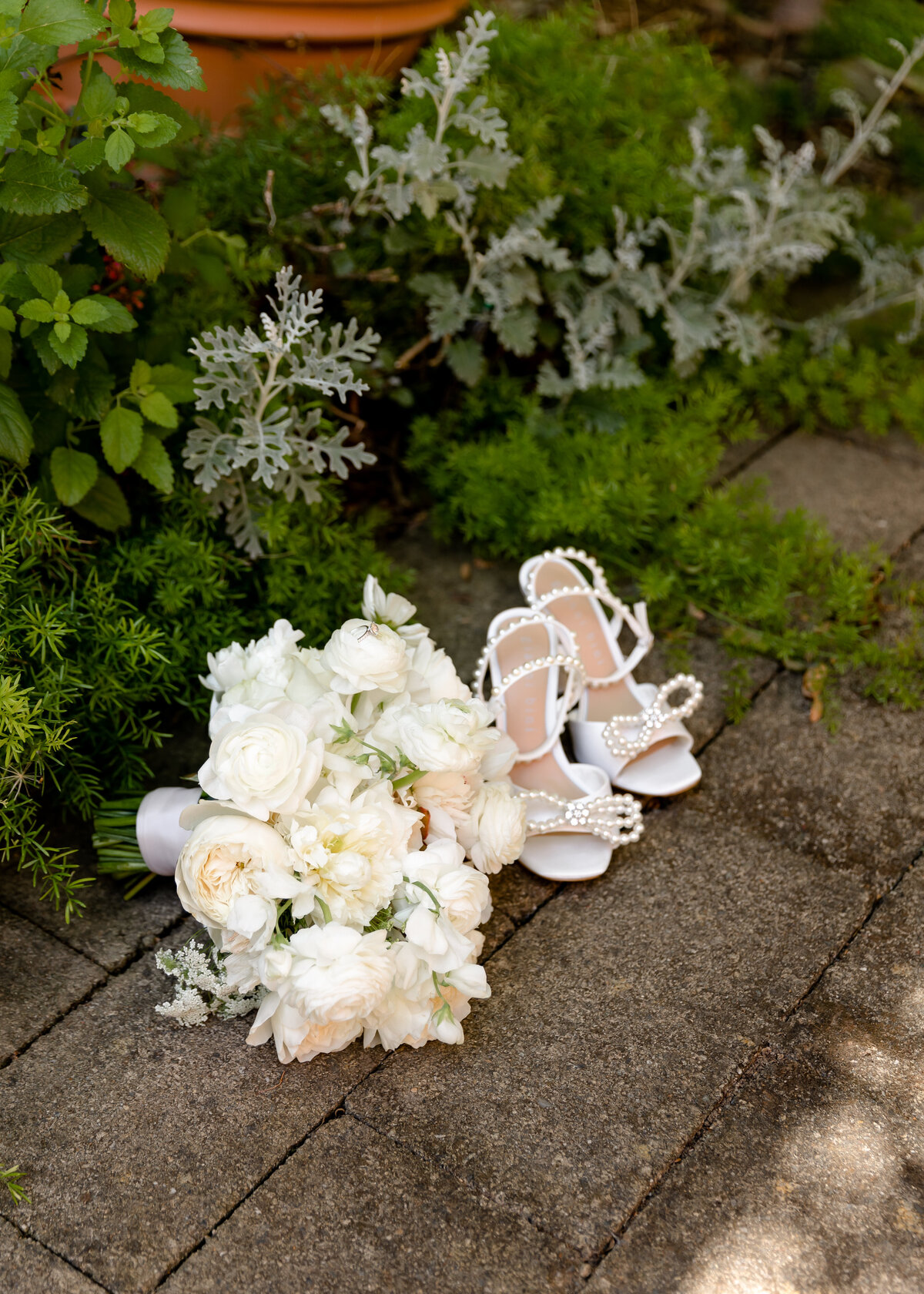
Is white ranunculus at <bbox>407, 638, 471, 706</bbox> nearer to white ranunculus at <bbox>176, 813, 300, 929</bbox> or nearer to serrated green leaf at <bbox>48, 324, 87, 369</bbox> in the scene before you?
white ranunculus at <bbox>176, 813, 300, 929</bbox>

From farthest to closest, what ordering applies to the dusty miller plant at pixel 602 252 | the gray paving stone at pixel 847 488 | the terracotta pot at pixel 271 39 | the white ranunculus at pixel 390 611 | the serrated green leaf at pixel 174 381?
the terracotta pot at pixel 271 39, the gray paving stone at pixel 847 488, the dusty miller plant at pixel 602 252, the serrated green leaf at pixel 174 381, the white ranunculus at pixel 390 611

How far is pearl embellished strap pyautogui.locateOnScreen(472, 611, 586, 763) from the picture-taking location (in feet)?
6.43

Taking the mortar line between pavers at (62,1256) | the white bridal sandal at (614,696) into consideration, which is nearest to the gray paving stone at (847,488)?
the white bridal sandal at (614,696)

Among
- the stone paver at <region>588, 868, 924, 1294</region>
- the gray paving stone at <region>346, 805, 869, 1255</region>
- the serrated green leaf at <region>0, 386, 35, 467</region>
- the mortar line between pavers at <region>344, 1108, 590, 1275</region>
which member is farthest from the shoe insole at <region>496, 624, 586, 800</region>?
the serrated green leaf at <region>0, 386, 35, 467</region>

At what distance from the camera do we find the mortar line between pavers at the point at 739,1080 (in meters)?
1.41

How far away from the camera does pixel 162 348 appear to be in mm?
2016

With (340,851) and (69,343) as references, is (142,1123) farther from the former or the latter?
(69,343)

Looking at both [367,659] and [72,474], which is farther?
[72,474]

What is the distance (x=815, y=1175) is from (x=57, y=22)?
78.1 inches

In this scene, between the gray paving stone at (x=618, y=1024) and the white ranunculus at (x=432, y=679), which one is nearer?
the gray paving stone at (x=618, y=1024)

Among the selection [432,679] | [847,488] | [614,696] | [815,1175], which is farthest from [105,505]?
[847,488]

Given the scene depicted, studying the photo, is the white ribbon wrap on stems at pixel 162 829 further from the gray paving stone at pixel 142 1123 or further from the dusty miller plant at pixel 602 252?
the dusty miller plant at pixel 602 252

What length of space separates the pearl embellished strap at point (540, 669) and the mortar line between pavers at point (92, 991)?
676 mm

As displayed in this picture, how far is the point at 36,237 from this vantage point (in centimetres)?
172
